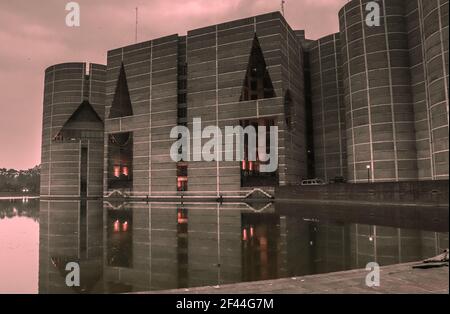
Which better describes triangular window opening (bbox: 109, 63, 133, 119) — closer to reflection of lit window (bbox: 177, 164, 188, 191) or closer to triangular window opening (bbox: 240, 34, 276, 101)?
reflection of lit window (bbox: 177, 164, 188, 191)

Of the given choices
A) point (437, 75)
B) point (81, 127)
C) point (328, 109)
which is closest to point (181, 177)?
point (328, 109)

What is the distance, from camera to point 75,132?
11656cm

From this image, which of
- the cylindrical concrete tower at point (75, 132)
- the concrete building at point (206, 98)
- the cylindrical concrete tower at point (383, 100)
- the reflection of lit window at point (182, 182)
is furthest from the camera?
the cylindrical concrete tower at point (75, 132)

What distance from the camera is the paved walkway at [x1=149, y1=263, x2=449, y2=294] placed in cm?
775

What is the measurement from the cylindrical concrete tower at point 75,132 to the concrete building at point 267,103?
0.30 metres

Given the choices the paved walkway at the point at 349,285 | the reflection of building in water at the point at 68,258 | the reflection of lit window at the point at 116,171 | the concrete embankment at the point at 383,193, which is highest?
the reflection of lit window at the point at 116,171

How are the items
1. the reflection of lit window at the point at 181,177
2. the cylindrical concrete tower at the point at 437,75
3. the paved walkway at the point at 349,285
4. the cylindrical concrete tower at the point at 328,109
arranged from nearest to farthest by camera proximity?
the paved walkway at the point at 349,285
the cylindrical concrete tower at the point at 437,75
the cylindrical concrete tower at the point at 328,109
the reflection of lit window at the point at 181,177

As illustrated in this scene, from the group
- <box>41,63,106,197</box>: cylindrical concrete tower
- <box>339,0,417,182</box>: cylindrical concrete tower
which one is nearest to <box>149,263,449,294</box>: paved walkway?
<box>339,0,417,182</box>: cylindrical concrete tower

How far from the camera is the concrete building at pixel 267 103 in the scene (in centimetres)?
6950

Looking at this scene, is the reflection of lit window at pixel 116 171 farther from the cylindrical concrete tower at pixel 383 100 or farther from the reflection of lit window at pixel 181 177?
the cylindrical concrete tower at pixel 383 100

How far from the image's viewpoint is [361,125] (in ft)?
241

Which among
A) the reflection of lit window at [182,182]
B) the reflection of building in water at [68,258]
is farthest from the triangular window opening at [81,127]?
the reflection of building in water at [68,258]

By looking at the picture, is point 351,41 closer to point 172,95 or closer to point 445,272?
point 172,95

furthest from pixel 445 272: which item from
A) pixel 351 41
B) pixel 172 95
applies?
pixel 172 95
